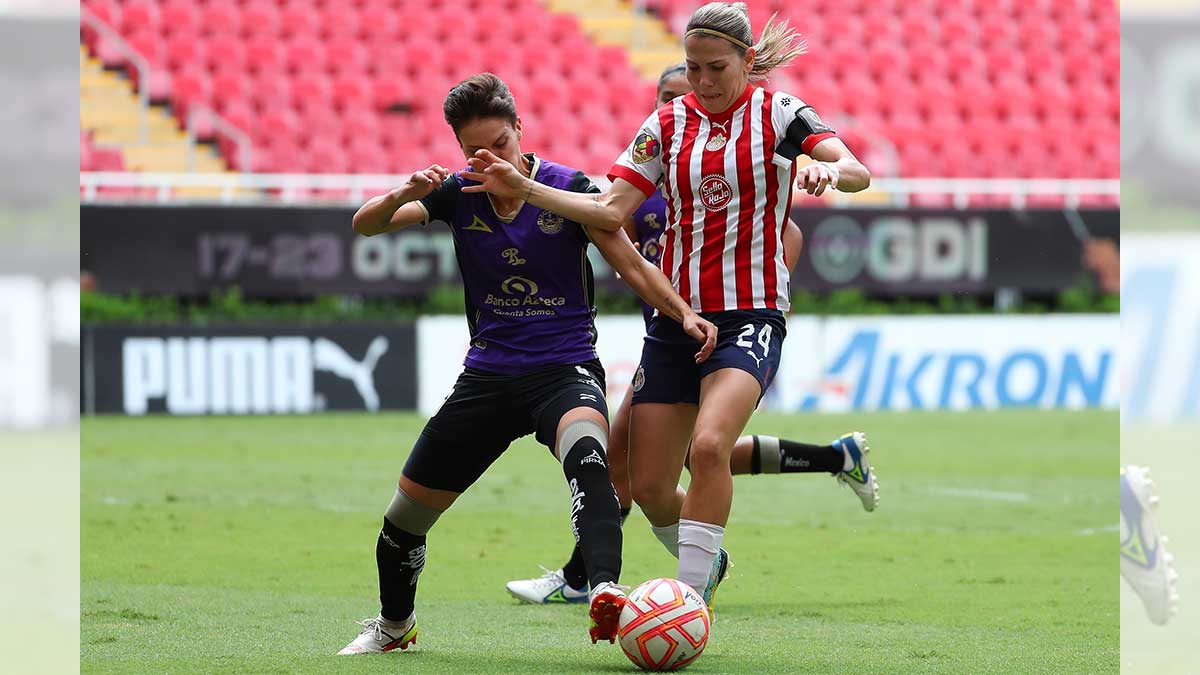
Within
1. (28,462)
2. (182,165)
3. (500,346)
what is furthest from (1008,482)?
(182,165)

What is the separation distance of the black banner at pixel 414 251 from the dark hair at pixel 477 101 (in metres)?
10.5

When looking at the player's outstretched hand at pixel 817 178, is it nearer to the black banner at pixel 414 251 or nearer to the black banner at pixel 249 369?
the black banner at pixel 414 251

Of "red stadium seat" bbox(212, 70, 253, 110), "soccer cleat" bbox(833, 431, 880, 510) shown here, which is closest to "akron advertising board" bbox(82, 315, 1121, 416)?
"red stadium seat" bbox(212, 70, 253, 110)

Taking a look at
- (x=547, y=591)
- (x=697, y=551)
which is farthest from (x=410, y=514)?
(x=547, y=591)

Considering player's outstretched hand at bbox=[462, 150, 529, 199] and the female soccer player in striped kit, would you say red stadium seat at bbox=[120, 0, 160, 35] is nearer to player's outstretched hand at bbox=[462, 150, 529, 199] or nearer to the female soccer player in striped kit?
the female soccer player in striped kit

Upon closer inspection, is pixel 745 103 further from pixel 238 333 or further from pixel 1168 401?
pixel 1168 401

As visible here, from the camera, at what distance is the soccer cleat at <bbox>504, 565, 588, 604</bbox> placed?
6.46 meters

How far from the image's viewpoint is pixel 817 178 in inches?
177

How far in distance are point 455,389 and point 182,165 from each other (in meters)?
14.8

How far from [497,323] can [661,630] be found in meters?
1.24

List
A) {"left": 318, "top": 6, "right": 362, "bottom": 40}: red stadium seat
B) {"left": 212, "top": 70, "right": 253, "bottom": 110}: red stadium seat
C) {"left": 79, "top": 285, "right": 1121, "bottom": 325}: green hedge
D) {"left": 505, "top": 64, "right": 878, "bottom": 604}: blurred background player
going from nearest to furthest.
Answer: {"left": 505, "top": 64, "right": 878, "bottom": 604}: blurred background player, {"left": 79, "top": 285, "right": 1121, "bottom": 325}: green hedge, {"left": 212, "top": 70, "right": 253, "bottom": 110}: red stadium seat, {"left": 318, "top": 6, "right": 362, "bottom": 40}: red stadium seat

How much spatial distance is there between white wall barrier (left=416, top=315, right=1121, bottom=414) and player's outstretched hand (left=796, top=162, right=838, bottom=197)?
10912 mm

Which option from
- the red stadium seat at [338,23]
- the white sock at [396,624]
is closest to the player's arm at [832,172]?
the white sock at [396,624]

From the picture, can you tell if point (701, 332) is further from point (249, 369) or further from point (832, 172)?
point (249, 369)
